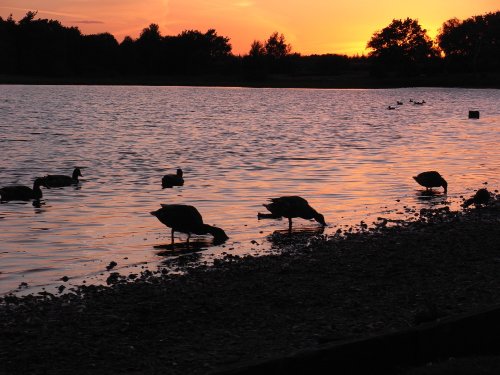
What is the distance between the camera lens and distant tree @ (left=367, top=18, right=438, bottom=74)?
172875 millimetres

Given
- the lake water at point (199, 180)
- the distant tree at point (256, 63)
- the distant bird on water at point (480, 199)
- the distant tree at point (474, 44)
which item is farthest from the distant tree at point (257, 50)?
the distant bird on water at point (480, 199)

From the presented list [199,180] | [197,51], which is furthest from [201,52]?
[199,180]

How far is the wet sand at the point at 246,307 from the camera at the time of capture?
7957 mm

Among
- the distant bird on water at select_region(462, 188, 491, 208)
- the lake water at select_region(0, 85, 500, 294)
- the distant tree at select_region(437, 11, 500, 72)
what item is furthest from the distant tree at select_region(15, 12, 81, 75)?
the distant bird on water at select_region(462, 188, 491, 208)

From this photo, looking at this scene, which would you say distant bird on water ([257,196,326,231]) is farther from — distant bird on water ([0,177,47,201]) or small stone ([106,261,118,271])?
distant bird on water ([0,177,47,201])

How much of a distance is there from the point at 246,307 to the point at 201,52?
162 meters

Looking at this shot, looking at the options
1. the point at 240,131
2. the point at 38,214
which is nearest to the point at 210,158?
the point at 38,214

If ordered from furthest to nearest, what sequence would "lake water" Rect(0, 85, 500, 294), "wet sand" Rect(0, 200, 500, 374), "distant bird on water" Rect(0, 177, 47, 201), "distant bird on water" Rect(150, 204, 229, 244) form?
1. "distant bird on water" Rect(0, 177, 47, 201)
2. "distant bird on water" Rect(150, 204, 229, 244)
3. "lake water" Rect(0, 85, 500, 294)
4. "wet sand" Rect(0, 200, 500, 374)

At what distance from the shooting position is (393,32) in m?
178

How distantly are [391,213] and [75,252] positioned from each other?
7890 millimetres

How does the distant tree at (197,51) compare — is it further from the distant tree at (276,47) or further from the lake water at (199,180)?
the lake water at (199,180)

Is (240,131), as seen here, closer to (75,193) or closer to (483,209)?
(75,193)

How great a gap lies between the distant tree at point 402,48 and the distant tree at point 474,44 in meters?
5.72

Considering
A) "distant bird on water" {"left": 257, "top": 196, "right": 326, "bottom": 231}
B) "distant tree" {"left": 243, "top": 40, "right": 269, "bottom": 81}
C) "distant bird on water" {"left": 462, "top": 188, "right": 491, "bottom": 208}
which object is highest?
"distant tree" {"left": 243, "top": 40, "right": 269, "bottom": 81}
